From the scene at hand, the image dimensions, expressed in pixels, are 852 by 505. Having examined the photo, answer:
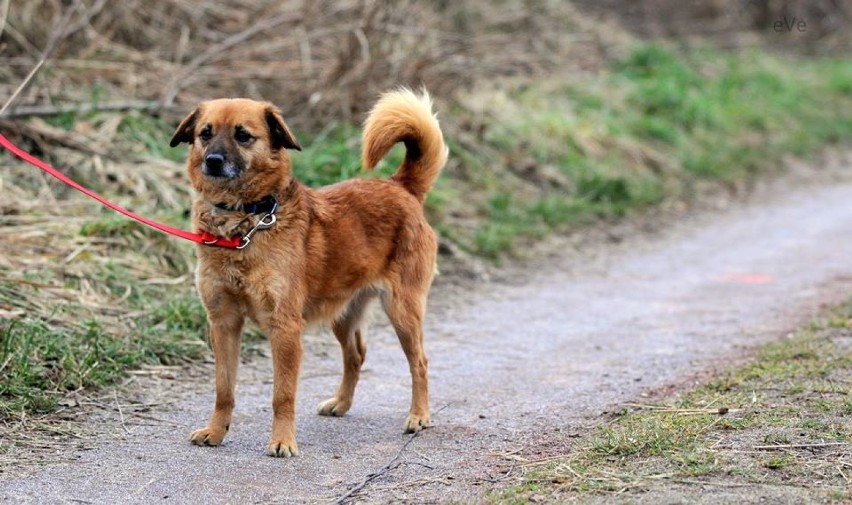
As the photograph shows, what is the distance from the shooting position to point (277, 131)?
192 inches

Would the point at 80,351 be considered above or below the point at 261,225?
below

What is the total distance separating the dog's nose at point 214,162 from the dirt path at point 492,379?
3.68 feet

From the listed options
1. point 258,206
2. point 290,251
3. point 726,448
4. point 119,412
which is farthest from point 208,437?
point 726,448

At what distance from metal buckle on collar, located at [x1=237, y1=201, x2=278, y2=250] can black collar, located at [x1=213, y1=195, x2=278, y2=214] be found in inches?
0.5

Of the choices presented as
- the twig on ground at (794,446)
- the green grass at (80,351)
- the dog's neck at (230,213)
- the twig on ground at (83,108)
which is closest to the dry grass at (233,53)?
the twig on ground at (83,108)

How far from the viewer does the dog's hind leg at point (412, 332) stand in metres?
5.17

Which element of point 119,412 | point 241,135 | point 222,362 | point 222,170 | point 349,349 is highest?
point 241,135

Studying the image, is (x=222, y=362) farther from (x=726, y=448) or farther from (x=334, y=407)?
(x=726, y=448)

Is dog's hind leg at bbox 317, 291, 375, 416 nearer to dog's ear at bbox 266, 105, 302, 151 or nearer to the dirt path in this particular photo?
the dirt path

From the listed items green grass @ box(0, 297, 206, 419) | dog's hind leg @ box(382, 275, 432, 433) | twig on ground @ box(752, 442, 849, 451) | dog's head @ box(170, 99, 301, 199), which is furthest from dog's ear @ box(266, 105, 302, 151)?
twig on ground @ box(752, 442, 849, 451)

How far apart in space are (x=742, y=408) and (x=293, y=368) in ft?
6.16

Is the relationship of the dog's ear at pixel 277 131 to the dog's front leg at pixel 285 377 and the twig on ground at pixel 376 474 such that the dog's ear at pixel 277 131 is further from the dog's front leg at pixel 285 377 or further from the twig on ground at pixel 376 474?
the twig on ground at pixel 376 474

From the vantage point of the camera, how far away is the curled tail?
5.27 meters

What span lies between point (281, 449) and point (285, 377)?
287mm
